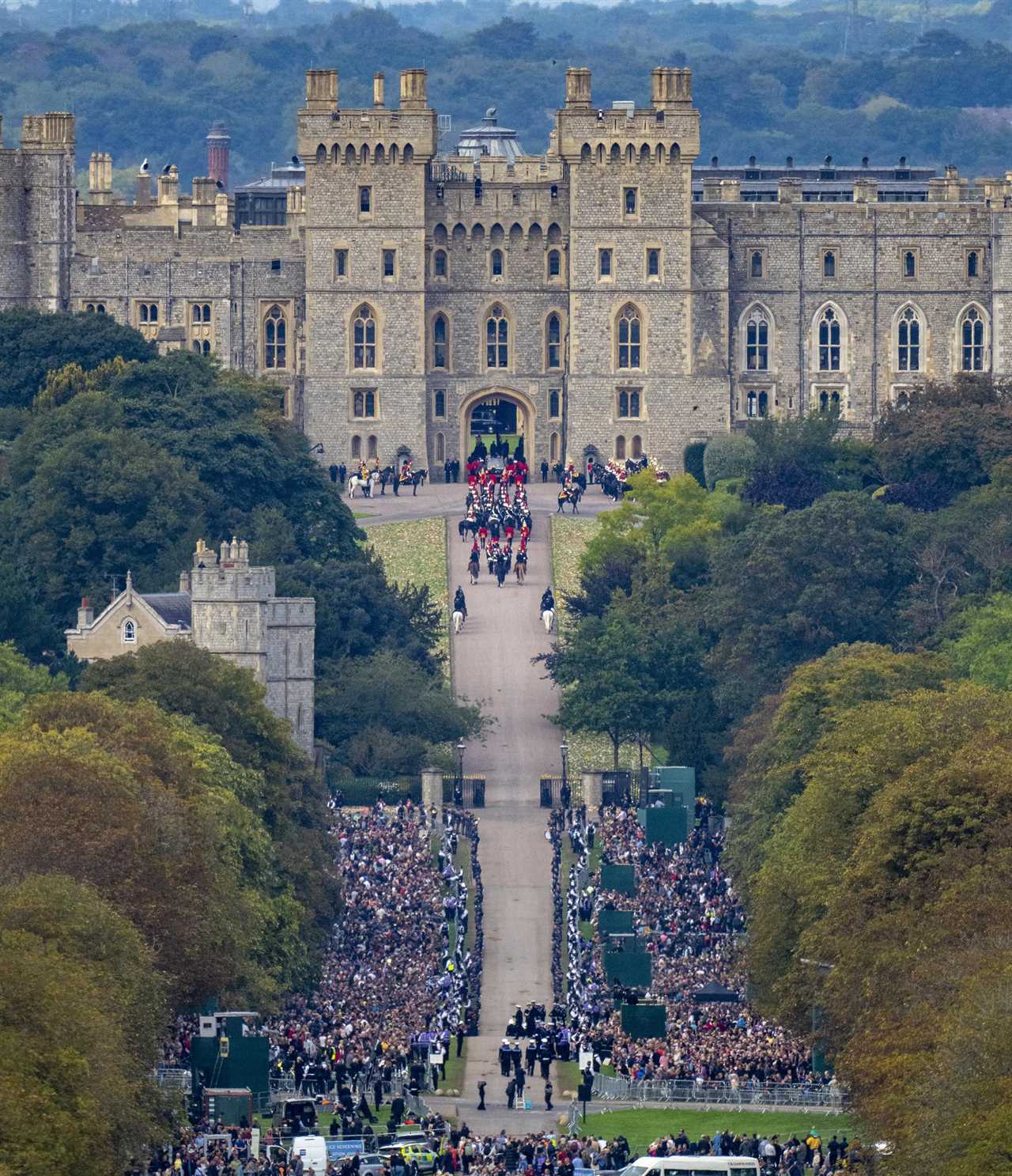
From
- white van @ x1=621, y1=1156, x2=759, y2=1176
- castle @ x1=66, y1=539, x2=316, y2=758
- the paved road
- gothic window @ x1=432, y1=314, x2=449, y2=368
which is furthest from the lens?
gothic window @ x1=432, y1=314, x2=449, y2=368

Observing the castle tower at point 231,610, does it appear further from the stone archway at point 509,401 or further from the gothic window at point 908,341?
the gothic window at point 908,341

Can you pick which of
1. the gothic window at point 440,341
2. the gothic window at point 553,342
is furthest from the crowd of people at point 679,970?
the gothic window at point 553,342

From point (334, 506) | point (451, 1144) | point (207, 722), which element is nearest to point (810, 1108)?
point (451, 1144)

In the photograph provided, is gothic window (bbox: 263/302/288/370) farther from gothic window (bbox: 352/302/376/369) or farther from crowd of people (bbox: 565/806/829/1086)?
crowd of people (bbox: 565/806/829/1086)

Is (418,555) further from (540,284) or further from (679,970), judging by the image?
(679,970)

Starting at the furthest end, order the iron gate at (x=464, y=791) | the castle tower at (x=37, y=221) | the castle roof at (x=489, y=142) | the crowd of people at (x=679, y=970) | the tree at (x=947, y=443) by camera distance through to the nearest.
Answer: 1. the castle roof at (x=489, y=142)
2. the castle tower at (x=37, y=221)
3. the tree at (x=947, y=443)
4. the iron gate at (x=464, y=791)
5. the crowd of people at (x=679, y=970)

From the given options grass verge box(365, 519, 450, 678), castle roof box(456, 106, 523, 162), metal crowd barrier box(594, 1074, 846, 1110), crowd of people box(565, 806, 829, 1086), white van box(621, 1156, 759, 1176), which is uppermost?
castle roof box(456, 106, 523, 162)

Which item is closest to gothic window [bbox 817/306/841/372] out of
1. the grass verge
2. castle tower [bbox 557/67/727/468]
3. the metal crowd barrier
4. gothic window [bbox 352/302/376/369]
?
castle tower [bbox 557/67/727/468]

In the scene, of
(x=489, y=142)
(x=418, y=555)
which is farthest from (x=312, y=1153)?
(x=489, y=142)
